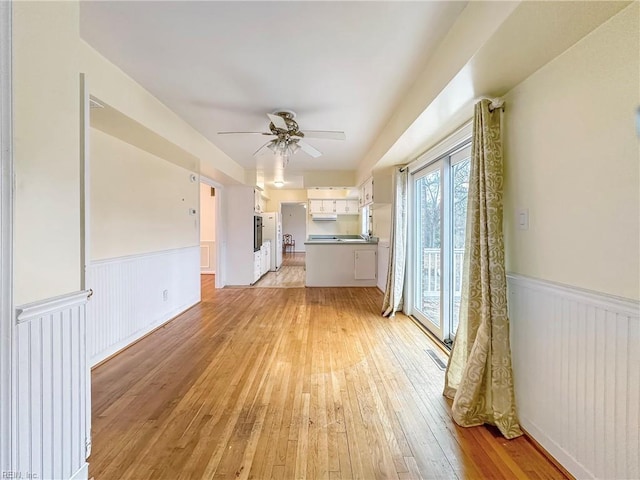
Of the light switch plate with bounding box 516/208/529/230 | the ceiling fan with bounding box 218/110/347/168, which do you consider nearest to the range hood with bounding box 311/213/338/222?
the ceiling fan with bounding box 218/110/347/168

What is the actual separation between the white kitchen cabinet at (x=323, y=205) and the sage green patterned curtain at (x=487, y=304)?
6277 mm

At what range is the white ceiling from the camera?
5.22 ft

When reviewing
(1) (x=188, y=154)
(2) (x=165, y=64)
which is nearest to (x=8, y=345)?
(2) (x=165, y=64)

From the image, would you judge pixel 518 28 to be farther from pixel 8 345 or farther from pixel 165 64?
pixel 8 345

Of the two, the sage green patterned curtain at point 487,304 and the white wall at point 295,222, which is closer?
the sage green patterned curtain at point 487,304

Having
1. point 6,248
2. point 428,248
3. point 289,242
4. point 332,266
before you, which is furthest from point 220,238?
point 289,242

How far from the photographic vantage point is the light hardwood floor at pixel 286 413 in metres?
1.43

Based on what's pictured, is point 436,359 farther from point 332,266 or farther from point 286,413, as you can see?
point 332,266

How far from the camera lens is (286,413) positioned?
184 centimetres

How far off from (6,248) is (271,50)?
183 cm

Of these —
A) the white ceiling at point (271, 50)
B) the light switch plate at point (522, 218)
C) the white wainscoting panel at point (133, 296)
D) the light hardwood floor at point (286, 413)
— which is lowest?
the light hardwood floor at point (286, 413)

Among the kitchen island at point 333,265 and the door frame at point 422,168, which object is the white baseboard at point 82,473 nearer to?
the door frame at point 422,168

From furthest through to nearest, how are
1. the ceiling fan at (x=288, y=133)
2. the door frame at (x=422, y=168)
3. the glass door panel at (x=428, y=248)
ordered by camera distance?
the glass door panel at (x=428, y=248), the ceiling fan at (x=288, y=133), the door frame at (x=422, y=168)

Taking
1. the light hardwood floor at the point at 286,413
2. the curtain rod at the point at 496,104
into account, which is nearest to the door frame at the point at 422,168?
the curtain rod at the point at 496,104
